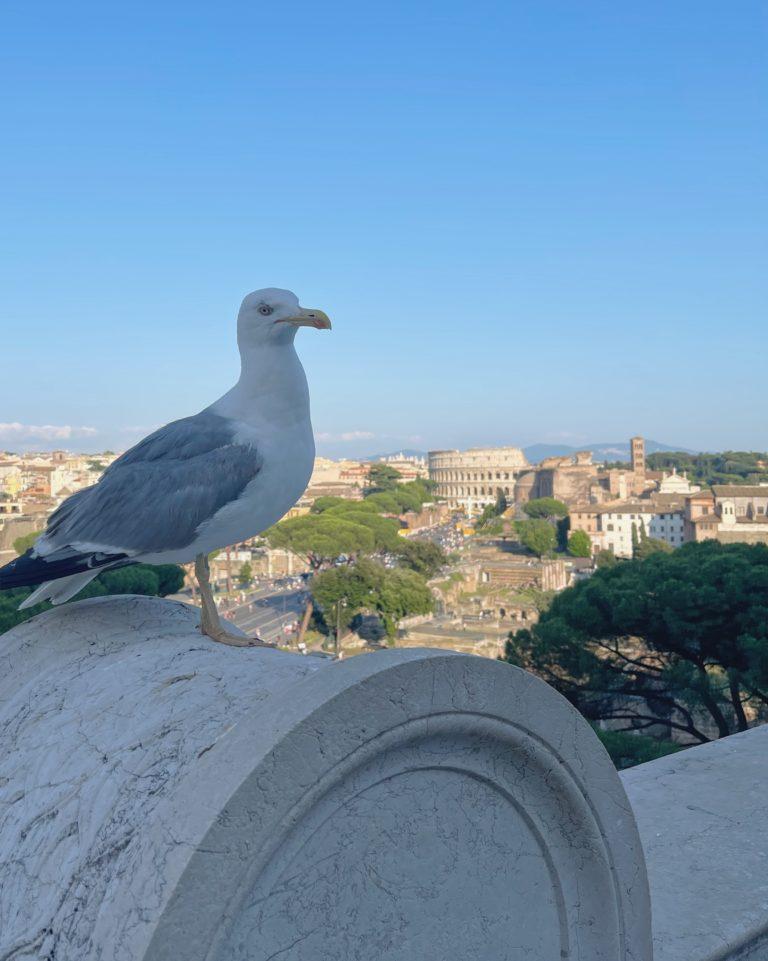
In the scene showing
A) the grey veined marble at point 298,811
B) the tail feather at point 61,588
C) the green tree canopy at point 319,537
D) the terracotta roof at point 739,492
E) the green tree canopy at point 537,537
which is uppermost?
the tail feather at point 61,588

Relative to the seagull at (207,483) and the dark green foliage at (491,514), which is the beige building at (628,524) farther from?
the seagull at (207,483)

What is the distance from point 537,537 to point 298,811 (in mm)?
41020

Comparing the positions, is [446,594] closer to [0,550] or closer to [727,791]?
[0,550]

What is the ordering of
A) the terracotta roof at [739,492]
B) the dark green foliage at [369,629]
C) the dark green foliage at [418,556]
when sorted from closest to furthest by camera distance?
the dark green foliage at [369,629]
the dark green foliage at [418,556]
the terracotta roof at [739,492]

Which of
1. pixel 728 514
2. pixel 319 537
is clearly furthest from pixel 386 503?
pixel 319 537

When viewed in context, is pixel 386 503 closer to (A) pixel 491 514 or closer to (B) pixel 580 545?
(B) pixel 580 545

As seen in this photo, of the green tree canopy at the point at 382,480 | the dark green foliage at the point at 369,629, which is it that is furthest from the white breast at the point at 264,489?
the green tree canopy at the point at 382,480

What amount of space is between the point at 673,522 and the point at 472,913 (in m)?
45.8

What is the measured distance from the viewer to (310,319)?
6.64ft

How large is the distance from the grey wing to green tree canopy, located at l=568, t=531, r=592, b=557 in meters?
41.9

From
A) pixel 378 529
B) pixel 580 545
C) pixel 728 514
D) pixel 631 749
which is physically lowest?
pixel 580 545

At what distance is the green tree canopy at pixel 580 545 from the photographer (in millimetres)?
42612

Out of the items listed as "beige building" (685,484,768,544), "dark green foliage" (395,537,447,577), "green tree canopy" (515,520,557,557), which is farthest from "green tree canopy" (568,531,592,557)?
"dark green foliage" (395,537,447,577)

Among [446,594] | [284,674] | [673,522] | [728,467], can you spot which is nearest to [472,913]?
[284,674]
